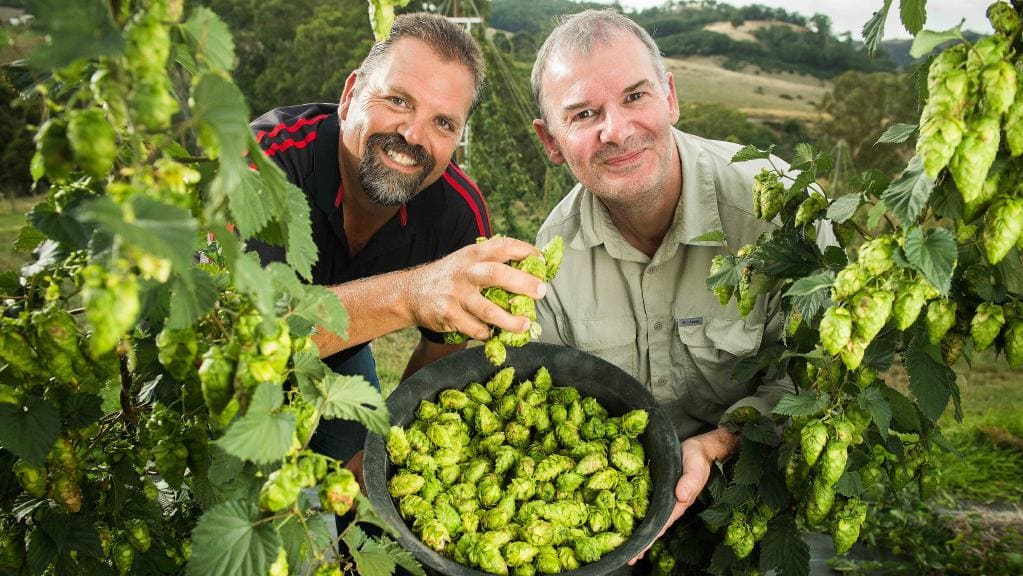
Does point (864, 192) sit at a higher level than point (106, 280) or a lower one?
lower

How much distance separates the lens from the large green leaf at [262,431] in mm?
992

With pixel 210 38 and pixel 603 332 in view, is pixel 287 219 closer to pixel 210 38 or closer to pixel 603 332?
pixel 210 38

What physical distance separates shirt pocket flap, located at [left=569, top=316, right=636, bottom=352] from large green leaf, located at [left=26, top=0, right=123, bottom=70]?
8.08 feet

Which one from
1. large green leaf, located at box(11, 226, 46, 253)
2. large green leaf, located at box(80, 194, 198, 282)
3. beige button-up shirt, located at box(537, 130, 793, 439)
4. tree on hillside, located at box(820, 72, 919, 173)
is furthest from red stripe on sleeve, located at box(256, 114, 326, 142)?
tree on hillside, located at box(820, 72, 919, 173)

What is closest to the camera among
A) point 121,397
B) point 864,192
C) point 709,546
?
point 121,397

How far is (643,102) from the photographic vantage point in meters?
2.81

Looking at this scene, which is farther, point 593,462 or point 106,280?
point 593,462

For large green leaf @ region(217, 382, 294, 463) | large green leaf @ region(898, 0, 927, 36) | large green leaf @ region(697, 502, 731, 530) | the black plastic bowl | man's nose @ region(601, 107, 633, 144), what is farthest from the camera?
man's nose @ region(601, 107, 633, 144)

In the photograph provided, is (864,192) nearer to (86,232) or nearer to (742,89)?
(86,232)

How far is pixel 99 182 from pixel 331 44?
1206 centimetres

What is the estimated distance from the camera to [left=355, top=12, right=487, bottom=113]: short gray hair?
320 centimetres

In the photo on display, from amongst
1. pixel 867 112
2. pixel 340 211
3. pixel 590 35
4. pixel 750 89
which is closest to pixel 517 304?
pixel 590 35

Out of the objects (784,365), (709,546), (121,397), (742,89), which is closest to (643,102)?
(784,365)

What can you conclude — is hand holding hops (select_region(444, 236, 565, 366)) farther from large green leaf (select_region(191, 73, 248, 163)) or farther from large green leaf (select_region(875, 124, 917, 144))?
large green leaf (select_region(191, 73, 248, 163))
